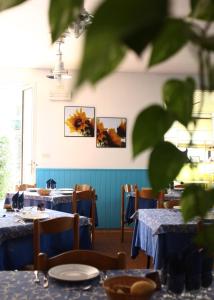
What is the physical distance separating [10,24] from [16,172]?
292 cm

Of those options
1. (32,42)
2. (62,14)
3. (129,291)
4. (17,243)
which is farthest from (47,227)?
(32,42)

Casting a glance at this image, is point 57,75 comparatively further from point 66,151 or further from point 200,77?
point 200,77

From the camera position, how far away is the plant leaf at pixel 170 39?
0.27 m

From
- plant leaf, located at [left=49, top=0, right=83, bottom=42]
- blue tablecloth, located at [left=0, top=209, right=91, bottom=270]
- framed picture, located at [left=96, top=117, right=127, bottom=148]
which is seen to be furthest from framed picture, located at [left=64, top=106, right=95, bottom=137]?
plant leaf, located at [left=49, top=0, right=83, bottom=42]

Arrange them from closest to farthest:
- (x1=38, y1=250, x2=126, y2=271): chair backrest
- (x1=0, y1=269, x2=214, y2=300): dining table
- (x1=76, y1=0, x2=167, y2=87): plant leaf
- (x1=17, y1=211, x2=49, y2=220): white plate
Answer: (x1=76, y1=0, x2=167, y2=87): plant leaf
(x1=0, y1=269, x2=214, y2=300): dining table
(x1=38, y1=250, x2=126, y2=271): chair backrest
(x1=17, y1=211, x2=49, y2=220): white plate

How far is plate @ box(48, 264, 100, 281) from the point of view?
1.54m

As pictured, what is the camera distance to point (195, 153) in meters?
7.01

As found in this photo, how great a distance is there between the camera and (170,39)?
314 mm

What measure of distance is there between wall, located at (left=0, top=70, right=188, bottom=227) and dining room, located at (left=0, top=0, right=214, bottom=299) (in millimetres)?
17

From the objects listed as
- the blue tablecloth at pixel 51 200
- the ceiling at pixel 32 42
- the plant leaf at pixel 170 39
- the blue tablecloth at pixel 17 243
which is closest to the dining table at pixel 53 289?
the blue tablecloth at pixel 17 243

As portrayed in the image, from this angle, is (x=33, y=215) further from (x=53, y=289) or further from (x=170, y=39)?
(x=170, y=39)

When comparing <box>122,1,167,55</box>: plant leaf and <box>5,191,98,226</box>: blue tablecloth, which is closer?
<box>122,1,167,55</box>: plant leaf

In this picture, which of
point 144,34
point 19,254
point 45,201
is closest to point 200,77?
point 144,34

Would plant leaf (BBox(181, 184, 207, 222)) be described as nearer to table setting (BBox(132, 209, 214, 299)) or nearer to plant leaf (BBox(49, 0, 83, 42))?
table setting (BBox(132, 209, 214, 299))
